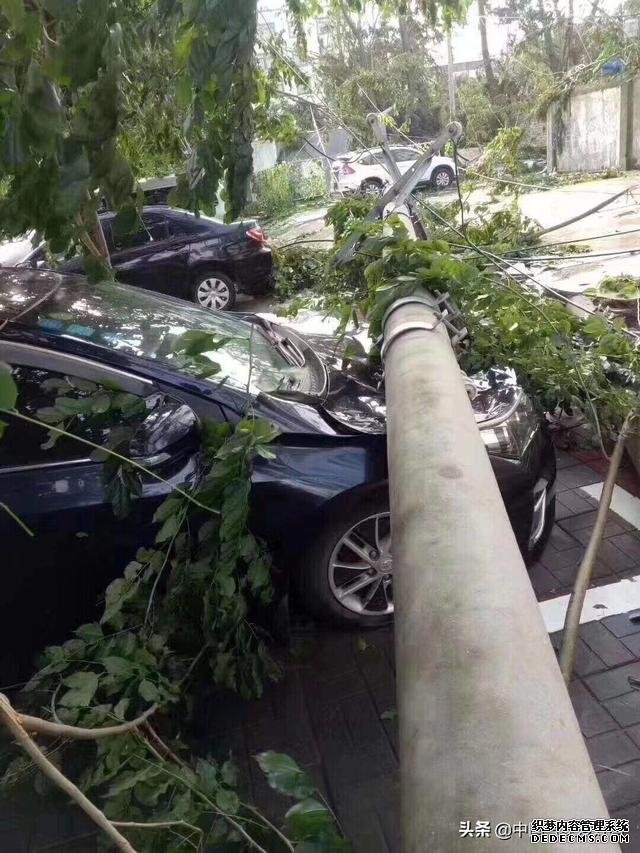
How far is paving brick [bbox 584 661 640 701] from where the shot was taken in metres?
2.78

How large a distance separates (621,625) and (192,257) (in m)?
7.51

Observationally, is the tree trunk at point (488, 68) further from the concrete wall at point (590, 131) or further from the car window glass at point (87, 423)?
the car window glass at point (87, 423)

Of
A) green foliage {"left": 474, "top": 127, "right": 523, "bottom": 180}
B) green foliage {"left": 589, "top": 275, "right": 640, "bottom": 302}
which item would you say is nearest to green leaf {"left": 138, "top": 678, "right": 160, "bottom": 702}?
green foliage {"left": 589, "top": 275, "right": 640, "bottom": 302}

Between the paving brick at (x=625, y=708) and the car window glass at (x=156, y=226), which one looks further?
the car window glass at (x=156, y=226)

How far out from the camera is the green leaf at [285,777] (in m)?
1.45

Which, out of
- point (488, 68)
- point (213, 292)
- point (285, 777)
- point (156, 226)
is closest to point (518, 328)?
point (285, 777)

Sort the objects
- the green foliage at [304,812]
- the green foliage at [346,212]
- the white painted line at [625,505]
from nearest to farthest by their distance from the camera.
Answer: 1. the green foliage at [304,812]
2. the white painted line at [625,505]
3. the green foliage at [346,212]

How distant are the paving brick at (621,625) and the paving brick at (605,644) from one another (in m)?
0.03

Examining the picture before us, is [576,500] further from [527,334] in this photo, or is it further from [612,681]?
[612,681]

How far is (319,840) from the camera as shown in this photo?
4.35 ft

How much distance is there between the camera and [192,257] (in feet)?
30.5

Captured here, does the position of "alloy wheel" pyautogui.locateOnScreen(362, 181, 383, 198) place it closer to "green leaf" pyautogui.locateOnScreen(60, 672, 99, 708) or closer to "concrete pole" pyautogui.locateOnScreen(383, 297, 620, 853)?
"green leaf" pyautogui.locateOnScreen(60, 672, 99, 708)

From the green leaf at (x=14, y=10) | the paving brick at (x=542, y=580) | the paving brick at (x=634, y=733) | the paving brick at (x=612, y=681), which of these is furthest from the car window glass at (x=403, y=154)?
the green leaf at (x=14, y=10)

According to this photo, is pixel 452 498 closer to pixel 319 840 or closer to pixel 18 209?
pixel 319 840
